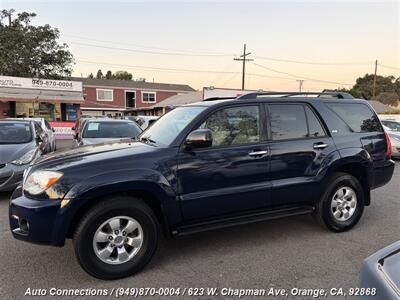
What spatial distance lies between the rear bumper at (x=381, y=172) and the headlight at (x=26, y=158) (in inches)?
232

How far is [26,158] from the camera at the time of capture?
620 cm

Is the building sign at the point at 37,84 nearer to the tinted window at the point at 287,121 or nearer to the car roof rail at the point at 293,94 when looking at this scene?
the car roof rail at the point at 293,94

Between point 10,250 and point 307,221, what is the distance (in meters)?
4.01

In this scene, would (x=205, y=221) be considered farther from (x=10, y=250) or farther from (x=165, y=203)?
(x=10, y=250)

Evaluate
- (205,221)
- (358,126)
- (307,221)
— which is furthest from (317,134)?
(205,221)

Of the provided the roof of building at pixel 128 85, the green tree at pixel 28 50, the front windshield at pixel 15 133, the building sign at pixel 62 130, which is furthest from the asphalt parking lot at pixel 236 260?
the roof of building at pixel 128 85

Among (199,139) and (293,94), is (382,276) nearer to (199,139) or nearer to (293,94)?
(199,139)

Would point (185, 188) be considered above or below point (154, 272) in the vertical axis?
above

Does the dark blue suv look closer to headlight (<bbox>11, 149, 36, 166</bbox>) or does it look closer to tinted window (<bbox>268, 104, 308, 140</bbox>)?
tinted window (<bbox>268, 104, 308, 140</bbox>)

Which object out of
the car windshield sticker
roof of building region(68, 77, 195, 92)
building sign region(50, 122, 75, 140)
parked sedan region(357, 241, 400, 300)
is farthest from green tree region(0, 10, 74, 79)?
parked sedan region(357, 241, 400, 300)

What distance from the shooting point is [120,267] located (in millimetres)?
3279

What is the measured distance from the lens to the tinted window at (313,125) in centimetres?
433

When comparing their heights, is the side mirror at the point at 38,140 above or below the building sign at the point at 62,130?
above

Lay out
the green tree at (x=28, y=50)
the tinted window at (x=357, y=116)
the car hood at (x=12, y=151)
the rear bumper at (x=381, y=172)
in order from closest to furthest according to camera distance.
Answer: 1. the tinted window at (x=357, y=116)
2. the rear bumper at (x=381, y=172)
3. the car hood at (x=12, y=151)
4. the green tree at (x=28, y=50)
